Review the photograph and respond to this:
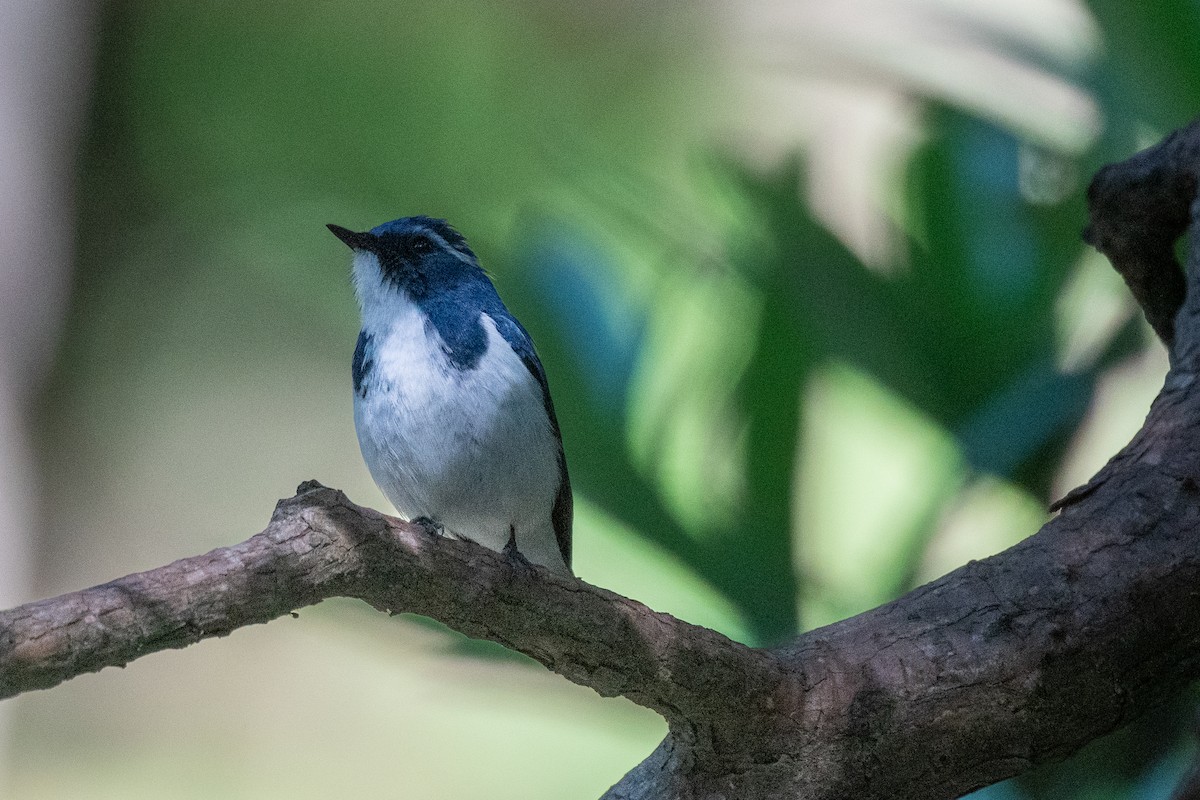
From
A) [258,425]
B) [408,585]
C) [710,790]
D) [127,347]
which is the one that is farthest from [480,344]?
[127,347]

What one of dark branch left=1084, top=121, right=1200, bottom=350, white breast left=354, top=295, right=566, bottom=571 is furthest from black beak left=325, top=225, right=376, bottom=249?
dark branch left=1084, top=121, right=1200, bottom=350

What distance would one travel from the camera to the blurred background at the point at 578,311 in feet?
9.16

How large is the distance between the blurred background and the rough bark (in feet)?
1.03

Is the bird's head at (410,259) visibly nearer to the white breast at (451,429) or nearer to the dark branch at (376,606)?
the white breast at (451,429)

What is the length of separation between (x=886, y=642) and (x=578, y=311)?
1587mm

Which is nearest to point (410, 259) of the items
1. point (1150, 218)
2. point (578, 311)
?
point (578, 311)

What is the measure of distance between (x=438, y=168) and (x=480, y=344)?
266cm

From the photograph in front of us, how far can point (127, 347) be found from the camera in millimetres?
4969

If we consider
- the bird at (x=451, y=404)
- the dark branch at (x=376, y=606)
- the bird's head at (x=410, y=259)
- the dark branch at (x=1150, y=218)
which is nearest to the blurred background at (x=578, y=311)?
the dark branch at (x=1150, y=218)

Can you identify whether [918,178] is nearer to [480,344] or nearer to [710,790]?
[480,344]

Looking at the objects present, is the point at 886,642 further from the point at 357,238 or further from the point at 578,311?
the point at 578,311

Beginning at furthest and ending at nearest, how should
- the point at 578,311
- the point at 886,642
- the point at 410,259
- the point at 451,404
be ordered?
the point at 578,311
the point at 410,259
the point at 451,404
the point at 886,642

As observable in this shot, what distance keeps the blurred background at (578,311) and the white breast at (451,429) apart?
1.63ft

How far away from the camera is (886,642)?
1965mm
